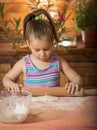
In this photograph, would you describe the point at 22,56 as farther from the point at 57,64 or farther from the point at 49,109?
the point at 49,109

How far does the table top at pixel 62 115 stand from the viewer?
0.42 metres

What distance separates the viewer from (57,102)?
20.4 inches

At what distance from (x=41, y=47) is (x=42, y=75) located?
66 mm

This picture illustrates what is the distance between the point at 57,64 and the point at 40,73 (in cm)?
4

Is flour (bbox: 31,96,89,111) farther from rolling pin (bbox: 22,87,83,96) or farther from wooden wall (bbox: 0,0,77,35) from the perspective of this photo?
wooden wall (bbox: 0,0,77,35)

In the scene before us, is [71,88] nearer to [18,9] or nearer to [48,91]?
[48,91]

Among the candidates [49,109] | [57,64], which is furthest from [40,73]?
[49,109]

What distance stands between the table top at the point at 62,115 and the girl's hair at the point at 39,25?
0.39 ft

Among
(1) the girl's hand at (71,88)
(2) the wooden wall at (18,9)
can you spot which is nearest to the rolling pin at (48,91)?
(1) the girl's hand at (71,88)

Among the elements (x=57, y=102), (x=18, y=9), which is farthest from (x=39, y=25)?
(x=57, y=102)

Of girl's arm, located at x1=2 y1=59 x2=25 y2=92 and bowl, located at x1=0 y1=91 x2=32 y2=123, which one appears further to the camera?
girl's arm, located at x1=2 y1=59 x2=25 y2=92

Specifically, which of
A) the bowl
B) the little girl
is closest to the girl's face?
the little girl

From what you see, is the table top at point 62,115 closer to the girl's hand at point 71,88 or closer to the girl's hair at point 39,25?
the girl's hand at point 71,88

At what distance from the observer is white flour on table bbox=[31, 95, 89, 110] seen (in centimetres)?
50
